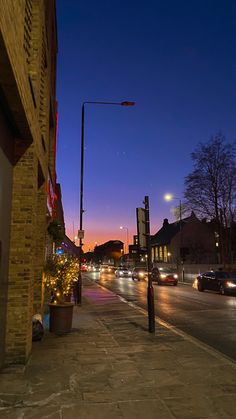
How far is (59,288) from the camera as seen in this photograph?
38.4 feet

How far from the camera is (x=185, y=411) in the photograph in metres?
5.36

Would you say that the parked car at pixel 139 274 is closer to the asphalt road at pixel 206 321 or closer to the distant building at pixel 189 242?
the distant building at pixel 189 242

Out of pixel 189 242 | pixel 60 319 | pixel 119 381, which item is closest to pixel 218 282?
pixel 60 319

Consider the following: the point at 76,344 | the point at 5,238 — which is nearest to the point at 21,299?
the point at 5,238

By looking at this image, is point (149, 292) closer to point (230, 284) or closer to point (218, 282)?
point (230, 284)

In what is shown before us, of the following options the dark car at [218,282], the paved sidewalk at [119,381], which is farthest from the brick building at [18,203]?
the dark car at [218,282]

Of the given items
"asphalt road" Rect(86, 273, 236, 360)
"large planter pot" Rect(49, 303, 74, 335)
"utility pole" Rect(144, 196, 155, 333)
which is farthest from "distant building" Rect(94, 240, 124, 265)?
"large planter pot" Rect(49, 303, 74, 335)

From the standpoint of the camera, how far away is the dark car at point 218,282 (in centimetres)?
2708

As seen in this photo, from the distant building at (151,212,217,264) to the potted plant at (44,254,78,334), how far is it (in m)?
50.8

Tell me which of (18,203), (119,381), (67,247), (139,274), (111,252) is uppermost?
(111,252)

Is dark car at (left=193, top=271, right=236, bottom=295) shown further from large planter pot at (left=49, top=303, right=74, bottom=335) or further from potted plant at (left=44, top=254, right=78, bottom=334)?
large planter pot at (left=49, top=303, right=74, bottom=335)

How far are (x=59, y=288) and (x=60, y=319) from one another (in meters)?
0.92

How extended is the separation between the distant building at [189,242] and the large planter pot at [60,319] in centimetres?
5144

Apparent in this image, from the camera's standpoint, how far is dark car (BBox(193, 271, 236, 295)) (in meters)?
27.1
